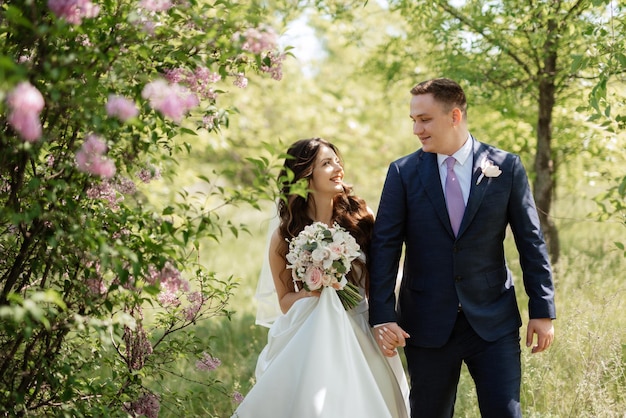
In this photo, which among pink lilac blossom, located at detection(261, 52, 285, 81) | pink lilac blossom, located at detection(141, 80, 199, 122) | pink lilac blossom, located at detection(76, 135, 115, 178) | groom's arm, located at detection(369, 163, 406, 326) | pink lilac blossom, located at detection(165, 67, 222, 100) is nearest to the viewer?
pink lilac blossom, located at detection(141, 80, 199, 122)

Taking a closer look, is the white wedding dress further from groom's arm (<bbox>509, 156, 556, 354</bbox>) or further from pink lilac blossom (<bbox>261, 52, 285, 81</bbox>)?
pink lilac blossom (<bbox>261, 52, 285, 81</bbox>)

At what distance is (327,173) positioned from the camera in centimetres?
450

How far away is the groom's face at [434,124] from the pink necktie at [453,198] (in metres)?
0.10

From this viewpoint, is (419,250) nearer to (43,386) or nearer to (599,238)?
(43,386)

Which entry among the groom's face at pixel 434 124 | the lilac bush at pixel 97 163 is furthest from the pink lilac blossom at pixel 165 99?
the groom's face at pixel 434 124

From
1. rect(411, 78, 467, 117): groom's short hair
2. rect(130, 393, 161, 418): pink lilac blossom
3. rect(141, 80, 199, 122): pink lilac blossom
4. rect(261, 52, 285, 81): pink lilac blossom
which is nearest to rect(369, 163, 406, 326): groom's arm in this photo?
rect(411, 78, 467, 117): groom's short hair

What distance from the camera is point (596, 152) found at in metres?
6.79

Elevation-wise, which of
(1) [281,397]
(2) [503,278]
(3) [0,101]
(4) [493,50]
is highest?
(4) [493,50]

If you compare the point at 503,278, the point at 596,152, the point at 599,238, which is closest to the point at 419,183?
the point at 503,278

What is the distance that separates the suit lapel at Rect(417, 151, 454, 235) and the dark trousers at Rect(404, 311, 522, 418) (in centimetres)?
50

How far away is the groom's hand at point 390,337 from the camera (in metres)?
3.75

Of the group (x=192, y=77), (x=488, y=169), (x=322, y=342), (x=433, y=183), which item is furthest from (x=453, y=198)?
(x=192, y=77)

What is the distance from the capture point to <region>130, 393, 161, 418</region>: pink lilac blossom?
12.2 feet

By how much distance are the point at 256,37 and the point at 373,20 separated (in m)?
7.85
